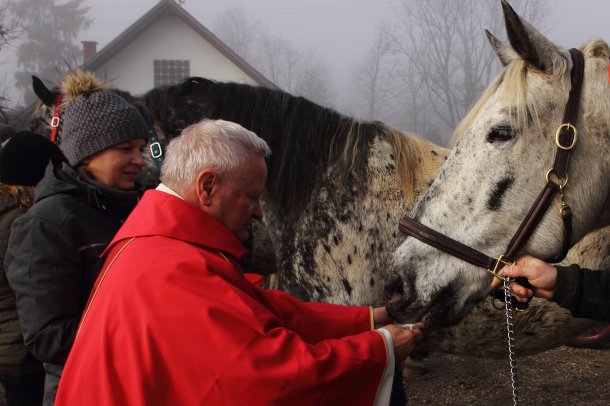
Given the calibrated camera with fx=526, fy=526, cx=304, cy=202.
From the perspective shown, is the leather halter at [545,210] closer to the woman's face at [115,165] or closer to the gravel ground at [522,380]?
the woman's face at [115,165]

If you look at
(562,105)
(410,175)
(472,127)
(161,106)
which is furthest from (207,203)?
(161,106)

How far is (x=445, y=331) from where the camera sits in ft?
9.29

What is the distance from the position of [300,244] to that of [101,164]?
1.26 metres

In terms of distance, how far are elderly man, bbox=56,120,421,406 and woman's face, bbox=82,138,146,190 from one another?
0.59 metres

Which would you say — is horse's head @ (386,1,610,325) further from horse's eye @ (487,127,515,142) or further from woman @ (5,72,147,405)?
woman @ (5,72,147,405)

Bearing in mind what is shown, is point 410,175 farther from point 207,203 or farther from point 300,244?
point 207,203

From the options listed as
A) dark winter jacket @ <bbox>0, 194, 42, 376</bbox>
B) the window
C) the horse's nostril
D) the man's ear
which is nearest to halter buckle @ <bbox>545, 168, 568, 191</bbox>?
the horse's nostril

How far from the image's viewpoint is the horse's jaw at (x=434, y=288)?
2053 mm

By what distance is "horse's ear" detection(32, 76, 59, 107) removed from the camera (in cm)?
356

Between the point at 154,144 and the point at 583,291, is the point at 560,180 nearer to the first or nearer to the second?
the point at 583,291

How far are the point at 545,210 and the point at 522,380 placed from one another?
12.4ft

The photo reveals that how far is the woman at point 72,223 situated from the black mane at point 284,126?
3.64 ft

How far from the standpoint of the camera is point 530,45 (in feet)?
6.37

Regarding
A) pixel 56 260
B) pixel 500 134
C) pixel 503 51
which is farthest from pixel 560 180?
pixel 56 260
